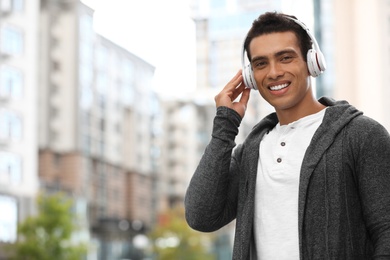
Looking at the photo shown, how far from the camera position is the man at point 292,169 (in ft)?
3.22

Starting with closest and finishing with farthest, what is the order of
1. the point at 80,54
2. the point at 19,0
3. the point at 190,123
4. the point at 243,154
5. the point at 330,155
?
the point at 330,155
the point at 243,154
the point at 19,0
the point at 80,54
the point at 190,123

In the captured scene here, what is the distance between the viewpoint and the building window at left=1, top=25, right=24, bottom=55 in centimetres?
1673

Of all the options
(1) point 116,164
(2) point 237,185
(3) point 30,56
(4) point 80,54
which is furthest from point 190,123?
(2) point 237,185

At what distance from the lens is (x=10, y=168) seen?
1675 centimetres

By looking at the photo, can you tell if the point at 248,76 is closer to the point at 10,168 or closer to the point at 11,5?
the point at 10,168

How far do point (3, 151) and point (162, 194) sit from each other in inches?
643

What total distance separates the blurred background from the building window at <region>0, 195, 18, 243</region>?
0.03 m

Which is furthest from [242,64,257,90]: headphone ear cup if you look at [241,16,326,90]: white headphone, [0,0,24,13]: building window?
[0,0,24,13]: building window

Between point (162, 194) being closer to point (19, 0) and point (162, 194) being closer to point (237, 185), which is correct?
point (19, 0)

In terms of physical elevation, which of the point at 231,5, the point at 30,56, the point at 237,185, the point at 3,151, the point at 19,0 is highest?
the point at 231,5

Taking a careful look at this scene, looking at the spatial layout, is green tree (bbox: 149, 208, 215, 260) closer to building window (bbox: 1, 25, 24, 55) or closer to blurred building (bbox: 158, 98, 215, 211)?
blurred building (bbox: 158, 98, 215, 211)

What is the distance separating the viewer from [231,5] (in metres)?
29.6

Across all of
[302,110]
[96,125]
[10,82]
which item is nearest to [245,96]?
[302,110]

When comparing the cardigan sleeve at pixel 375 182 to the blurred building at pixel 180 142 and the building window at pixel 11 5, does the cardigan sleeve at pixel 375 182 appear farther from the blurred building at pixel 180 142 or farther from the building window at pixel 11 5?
the blurred building at pixel 180 142
